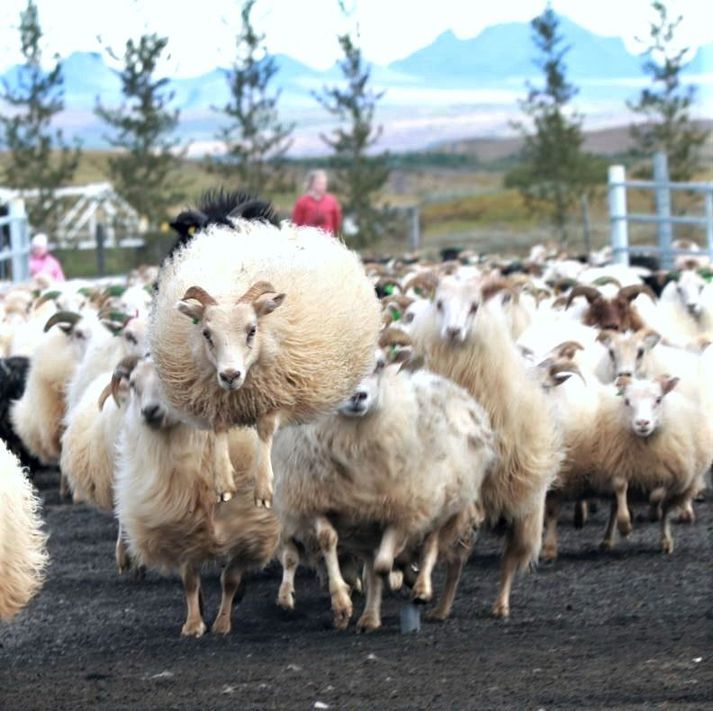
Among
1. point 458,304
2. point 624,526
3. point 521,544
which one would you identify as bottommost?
point 624,526

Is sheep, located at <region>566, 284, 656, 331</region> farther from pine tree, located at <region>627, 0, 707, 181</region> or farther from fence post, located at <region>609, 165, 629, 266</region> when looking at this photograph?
pine tree, located at <region>627, 0, 707, 181</region>

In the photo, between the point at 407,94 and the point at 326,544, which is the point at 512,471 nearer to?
the point at 326,544

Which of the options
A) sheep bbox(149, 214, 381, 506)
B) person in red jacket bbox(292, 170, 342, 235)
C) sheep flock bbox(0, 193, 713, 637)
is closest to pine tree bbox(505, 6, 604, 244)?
person in red jacket bbox(292, 170, 342, 235)

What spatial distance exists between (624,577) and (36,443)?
545cm

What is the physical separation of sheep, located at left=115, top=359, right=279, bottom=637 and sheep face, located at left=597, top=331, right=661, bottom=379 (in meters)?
3.56

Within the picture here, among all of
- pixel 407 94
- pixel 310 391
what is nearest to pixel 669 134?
pixel 310 391

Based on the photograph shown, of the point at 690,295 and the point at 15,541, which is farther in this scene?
the point at 690,295

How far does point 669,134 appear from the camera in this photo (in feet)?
129

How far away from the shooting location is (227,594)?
9.06 m

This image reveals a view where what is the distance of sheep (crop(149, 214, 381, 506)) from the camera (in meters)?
7.29

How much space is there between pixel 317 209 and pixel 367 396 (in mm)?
9900

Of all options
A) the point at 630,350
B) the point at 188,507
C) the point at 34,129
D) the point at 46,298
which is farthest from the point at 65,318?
the point at 34,129

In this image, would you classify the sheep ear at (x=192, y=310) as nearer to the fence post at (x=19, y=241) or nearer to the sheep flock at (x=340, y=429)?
the sheep flock at (x=340, y=429)

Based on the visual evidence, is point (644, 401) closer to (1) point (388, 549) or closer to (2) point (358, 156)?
(1) point (388, 549)
